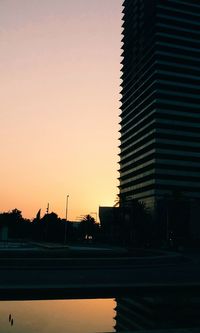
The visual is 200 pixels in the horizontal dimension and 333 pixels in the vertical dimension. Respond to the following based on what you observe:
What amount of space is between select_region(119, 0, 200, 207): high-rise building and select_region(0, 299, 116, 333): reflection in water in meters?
117

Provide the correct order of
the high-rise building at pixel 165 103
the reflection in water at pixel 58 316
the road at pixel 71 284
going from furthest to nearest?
the high-rise building at pixel 165 103 → the road at pixel 71 284 → the reflection in water at pixel 58 316

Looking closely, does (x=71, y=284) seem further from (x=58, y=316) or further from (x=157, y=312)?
(x=157, y=312)

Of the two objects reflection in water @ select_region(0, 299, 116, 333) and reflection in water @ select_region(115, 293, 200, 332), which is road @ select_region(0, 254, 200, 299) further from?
reflection in water @ select_region(115, 293, 200, 332)

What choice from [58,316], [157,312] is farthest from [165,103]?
[58,316]

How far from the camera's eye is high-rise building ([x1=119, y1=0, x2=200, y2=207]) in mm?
137375

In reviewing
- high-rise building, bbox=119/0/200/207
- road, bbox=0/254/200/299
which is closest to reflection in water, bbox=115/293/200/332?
road, bbox=0/254/200/299

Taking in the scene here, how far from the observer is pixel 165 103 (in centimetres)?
14188

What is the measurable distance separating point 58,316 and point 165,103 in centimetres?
13310

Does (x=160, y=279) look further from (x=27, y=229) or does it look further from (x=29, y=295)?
(x=27, y=229)

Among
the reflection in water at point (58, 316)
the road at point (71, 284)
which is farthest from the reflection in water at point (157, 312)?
the road at point (71, 284)

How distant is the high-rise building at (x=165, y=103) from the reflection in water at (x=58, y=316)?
11723 cm

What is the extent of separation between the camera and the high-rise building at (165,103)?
137 metres

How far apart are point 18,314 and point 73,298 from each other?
3.51 meters

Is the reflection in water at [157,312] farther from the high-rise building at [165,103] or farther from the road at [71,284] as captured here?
the high-rise building at [165,103]
